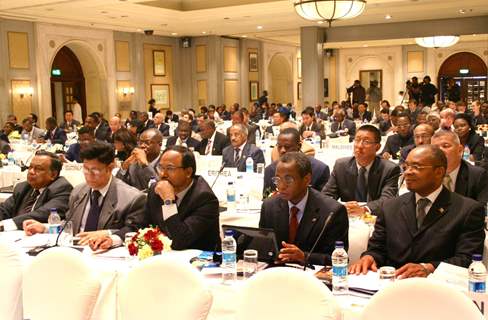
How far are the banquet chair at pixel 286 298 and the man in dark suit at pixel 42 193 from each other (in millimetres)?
2867

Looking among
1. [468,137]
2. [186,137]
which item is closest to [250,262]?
[468,137]

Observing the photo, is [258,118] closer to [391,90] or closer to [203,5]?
[203,5]

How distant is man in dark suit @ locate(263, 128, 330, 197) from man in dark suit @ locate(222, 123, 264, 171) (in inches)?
72.5

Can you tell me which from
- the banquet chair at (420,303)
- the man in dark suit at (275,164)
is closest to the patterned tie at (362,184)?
the man in dark suit at (275,164)

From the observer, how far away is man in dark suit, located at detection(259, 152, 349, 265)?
368 centimetres

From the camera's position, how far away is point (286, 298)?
2445 mm

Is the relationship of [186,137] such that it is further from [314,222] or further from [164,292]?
[164,292]

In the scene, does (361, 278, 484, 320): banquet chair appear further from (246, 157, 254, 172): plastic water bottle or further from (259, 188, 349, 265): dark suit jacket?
(246, 157, 254, 172): plastic water bottle

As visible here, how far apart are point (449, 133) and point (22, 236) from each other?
3401 millimetres

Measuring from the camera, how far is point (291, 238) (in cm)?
380

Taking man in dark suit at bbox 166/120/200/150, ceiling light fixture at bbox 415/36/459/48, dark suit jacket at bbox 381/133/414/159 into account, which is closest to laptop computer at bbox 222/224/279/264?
dark suit jacket at bbox 381/133/414/159

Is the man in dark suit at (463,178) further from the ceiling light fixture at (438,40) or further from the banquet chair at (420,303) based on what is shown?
the ceiling light fixture at (438,40)

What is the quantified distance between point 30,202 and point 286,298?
11.2ft

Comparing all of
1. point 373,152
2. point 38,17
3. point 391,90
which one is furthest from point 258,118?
point 373,152
